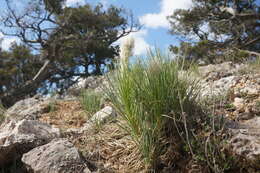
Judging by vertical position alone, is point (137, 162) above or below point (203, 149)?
below

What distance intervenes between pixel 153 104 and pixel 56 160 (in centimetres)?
66

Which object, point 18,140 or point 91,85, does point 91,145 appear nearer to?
point 18,140

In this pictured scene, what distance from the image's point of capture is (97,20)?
1494 cm

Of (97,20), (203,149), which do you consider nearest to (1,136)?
(203,149)

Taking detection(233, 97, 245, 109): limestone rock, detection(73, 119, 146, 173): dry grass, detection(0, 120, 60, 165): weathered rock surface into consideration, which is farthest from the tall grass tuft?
detection(233, 97, 245, 109): limestone rock

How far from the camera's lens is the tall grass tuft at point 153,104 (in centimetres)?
165

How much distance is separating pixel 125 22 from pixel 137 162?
14.6m

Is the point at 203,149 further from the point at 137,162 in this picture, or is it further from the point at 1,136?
the point at 1,136

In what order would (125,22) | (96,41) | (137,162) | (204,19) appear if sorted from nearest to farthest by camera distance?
(137,162), (204,19), (96,41), (125,22)

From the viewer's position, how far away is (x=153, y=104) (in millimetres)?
1719

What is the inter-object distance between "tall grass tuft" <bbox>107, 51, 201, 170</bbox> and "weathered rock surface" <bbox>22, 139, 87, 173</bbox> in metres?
0.37

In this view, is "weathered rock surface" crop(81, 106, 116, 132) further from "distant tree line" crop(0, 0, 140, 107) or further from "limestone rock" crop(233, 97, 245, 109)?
"distant tree line" crop(0, 0, 140, 107)

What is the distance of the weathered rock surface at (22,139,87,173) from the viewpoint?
1587mm

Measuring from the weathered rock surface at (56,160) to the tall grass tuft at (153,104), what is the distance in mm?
373
